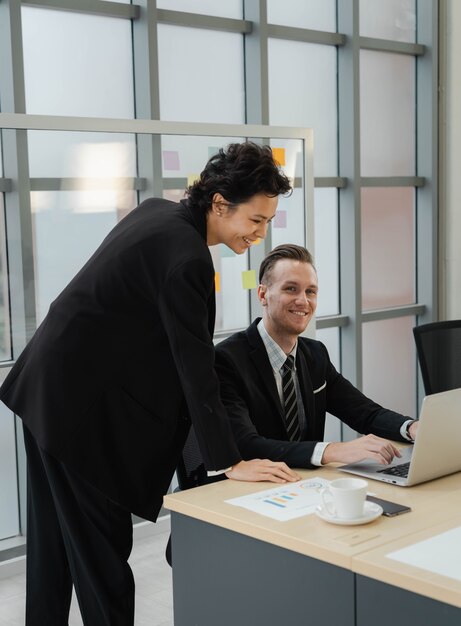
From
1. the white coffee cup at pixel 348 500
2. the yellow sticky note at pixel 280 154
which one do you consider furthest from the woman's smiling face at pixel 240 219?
the yellow sticky note at pixel 280 154

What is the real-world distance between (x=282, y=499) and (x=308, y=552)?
0.28 meters

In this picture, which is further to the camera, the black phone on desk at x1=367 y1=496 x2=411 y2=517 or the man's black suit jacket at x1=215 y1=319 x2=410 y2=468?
the man's black suit jacket at x1=215 y1=319 x2=410 y2=468

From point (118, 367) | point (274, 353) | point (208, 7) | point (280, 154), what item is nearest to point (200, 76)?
point (208, 7)

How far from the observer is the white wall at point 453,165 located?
18.4 feet

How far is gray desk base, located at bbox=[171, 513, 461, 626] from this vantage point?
1.46 m

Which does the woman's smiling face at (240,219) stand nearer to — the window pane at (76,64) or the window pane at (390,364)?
the window pane at (76,64)

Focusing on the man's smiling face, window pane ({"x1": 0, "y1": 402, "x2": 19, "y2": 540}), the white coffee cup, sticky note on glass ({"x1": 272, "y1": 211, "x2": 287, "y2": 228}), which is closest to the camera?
the white coffee cup

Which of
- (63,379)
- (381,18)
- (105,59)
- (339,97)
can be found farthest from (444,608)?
(381,18)

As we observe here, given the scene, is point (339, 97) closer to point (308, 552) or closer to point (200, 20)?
point (200, 20)

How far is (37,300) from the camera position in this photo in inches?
124

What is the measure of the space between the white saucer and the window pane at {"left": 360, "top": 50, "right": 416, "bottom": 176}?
398 centimetres

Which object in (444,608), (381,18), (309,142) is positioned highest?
(381,18)

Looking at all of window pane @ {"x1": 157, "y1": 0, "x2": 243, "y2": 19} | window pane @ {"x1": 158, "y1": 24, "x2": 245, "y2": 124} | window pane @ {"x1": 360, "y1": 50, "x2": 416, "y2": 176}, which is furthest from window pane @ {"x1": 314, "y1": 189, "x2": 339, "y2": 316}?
window pane @ {"x1": 157, "y1": 0, "x2": 243, "y2": 19}

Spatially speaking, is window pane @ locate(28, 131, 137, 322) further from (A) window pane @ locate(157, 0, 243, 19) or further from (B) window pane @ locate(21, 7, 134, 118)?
(A) window pane @ locate(157, 0, 243, 19)
